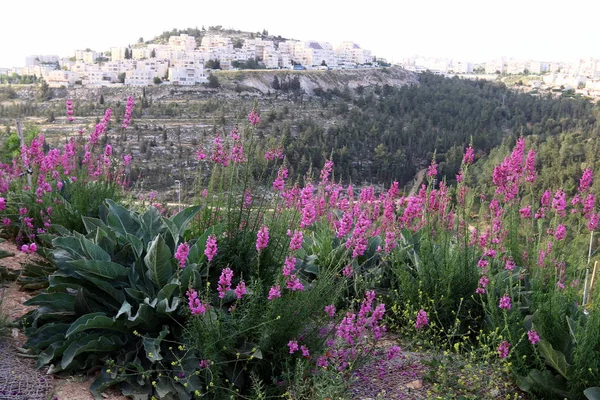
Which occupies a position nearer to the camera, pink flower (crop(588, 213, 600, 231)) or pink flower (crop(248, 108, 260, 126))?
pink flower (crop(248, 108, 260, 126))

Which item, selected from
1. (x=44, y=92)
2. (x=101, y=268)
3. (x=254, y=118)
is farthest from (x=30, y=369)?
(x=44, y=92)

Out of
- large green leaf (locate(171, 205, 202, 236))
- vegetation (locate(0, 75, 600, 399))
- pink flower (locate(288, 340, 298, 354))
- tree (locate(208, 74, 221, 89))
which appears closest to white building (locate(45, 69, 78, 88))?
tree (locate(208, 74, 221, 89))

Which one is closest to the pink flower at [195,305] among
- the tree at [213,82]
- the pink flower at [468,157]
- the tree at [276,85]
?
the pink flower at [468,157]

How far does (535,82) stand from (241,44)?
54.3m

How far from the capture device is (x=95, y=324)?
2449mm

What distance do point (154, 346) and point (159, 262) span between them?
0.48 meters

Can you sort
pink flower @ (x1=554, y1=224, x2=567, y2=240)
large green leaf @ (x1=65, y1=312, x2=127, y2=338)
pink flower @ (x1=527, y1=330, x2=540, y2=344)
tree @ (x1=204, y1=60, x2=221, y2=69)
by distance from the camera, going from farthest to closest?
tree @ (x1=204, y1=60, x2=221, y2=69), pink flower @ (x1=554, y1=224, x2=567, y2=240), pink flower @ (x1=527, y1=330, x2=540, y2=344), large green leaf @ (x1=65, y1=312, x2=127, y2=338)

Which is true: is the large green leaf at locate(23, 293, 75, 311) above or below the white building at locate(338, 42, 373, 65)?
below

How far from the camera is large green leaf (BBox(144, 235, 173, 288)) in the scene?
266 cm

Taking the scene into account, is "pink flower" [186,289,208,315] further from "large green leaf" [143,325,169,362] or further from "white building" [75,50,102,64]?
"white building" [75,50,102,64]

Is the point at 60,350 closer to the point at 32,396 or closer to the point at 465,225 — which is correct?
the point at 32,396

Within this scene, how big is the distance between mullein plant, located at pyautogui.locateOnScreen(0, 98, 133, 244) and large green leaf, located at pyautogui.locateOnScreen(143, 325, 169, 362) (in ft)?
4.70

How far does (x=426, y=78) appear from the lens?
80062 millimetres

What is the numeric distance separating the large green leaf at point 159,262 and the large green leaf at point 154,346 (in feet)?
1.14
